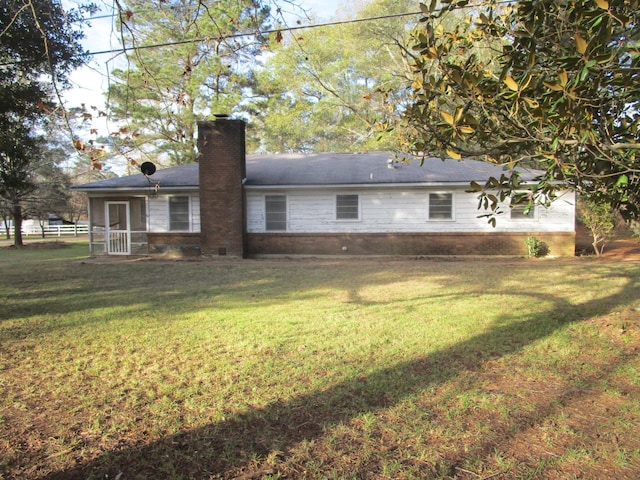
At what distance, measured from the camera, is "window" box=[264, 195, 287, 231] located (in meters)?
16.9

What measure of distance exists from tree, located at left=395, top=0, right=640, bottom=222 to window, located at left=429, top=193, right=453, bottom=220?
1124cm

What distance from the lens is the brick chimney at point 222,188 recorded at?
16.0 metres

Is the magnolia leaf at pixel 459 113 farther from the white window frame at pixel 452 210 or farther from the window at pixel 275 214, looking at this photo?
the window at pixel 275 214


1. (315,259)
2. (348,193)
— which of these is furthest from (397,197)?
(315,259)

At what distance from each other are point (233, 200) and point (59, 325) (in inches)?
387

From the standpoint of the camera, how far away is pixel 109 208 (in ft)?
59.8

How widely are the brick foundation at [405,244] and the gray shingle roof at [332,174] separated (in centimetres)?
206

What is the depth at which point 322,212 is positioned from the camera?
1661 centimetres

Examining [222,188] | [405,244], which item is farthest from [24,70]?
[405,244]

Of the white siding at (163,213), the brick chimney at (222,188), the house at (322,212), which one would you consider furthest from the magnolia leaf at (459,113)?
the white siding at (163,213)

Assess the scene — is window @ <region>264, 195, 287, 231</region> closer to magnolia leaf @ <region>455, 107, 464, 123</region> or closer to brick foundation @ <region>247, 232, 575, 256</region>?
brick foundation @ <region>247, 232, 575, 256</region>

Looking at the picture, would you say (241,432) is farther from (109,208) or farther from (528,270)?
(109,208)

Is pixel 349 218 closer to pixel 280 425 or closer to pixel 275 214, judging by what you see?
pixel 275 214

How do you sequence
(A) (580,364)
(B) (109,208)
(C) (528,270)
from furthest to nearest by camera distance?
(B) (109,208) < (C) (528,270) < (A) (580,364)
